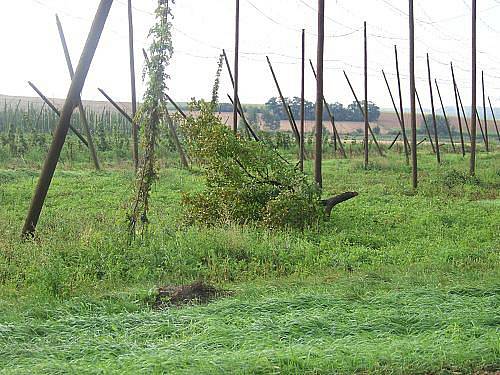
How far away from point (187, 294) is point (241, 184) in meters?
6.40

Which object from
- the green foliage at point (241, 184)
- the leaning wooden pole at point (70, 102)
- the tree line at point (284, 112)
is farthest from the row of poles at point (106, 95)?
the tree line at point (284, 112)

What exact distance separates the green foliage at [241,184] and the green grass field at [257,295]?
66 centimetres

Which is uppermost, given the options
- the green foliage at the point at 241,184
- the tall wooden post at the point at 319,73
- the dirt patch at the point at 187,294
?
the tall wooden post at the point at 319,73

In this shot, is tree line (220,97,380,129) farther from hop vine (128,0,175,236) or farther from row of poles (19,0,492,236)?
hop vine (128,0,175,236)

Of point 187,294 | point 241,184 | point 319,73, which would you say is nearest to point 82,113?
point 319,73

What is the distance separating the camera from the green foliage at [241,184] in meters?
13.7

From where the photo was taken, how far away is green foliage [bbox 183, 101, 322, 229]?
13664 millimetres

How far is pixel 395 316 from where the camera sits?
22.3 ft

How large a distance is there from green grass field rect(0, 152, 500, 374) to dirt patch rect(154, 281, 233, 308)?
7.4 inches

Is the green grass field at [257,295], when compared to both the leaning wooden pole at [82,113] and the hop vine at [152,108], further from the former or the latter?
the leaning wooden pole at [82,113]

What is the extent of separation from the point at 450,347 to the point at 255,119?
175 ft

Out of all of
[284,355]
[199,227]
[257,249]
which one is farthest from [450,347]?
[199,227]

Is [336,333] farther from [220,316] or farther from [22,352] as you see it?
[22,352]

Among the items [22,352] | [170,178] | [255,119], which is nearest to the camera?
[22,352]
